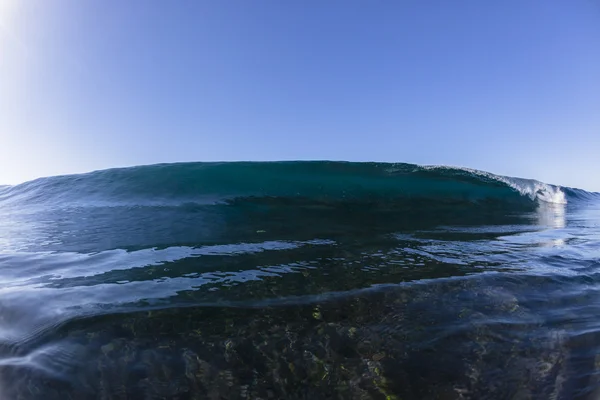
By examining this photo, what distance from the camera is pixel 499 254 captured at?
4008 mm

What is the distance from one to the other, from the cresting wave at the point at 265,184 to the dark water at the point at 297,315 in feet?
15.2

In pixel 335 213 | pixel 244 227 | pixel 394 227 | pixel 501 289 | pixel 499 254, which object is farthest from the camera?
pixel 335 213

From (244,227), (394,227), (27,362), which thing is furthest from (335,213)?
(27,362)

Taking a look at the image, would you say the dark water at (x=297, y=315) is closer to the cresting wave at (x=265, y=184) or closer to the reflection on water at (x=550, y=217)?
the reflection on water at (x=550, y=217)

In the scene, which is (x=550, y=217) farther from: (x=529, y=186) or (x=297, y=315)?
(x=297, y=315)

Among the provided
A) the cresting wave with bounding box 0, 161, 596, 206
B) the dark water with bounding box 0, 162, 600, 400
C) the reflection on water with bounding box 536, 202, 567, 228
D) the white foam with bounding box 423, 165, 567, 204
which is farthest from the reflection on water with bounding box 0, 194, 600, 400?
the white foam with bounding box 423, 165, 567, 204

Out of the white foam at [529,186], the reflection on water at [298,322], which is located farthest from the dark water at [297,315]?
the white foam at [529,186]

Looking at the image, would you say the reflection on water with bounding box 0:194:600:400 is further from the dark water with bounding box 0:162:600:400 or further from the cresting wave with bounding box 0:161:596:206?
the cresting wave with bounding box 0:161:596:206

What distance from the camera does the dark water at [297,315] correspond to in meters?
1.68

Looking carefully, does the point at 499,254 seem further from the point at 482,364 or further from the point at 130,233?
the point at 130,233

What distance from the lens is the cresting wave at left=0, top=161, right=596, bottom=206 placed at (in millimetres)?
10070

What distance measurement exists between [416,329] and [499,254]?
257 centimetres

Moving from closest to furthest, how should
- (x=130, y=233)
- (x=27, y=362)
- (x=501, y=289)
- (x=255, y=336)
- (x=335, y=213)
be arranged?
(x=27, y=362), (x=255, y=336), (x=501, y=289), (x=130, y=233), (x=335, y=213)

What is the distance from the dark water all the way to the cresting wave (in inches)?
182
